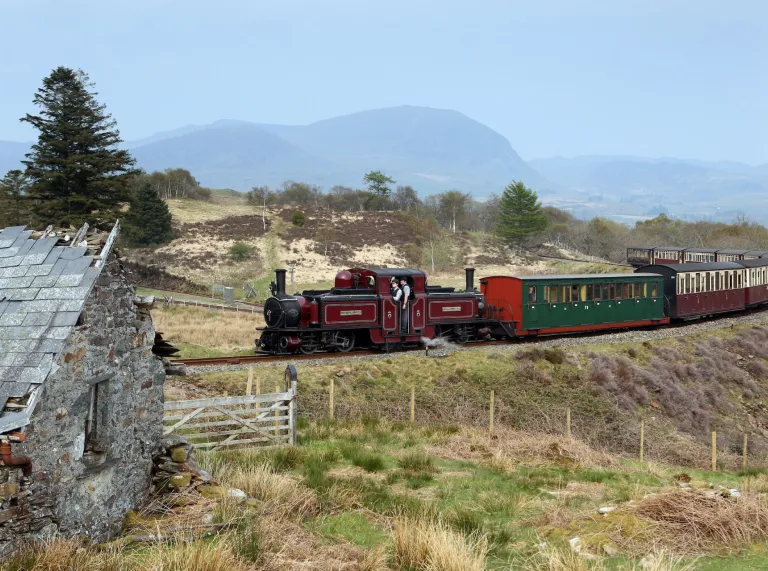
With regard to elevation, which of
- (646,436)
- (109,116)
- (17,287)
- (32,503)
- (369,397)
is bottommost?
(646,436)

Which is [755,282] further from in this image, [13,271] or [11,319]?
[11,319]

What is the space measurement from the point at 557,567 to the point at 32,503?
18.1 ft

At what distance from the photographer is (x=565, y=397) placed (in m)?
23.3

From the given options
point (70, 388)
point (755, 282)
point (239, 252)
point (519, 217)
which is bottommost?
point (755, 282)

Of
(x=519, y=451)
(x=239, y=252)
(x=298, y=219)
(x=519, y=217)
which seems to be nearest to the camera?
(x=519, y=451)

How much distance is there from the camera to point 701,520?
870cm

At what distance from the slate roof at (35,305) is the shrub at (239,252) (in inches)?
2178

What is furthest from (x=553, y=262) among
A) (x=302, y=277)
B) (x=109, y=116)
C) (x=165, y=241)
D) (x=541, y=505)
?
(x=541, y=505)

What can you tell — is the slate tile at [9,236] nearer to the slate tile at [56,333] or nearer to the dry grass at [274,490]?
the slate tile at [56,333]

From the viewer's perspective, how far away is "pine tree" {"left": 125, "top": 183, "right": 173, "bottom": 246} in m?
62.8

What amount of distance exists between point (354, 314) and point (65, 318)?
16667 millimetres

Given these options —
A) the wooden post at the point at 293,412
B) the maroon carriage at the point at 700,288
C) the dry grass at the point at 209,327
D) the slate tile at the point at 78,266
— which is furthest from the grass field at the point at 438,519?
the maroon carriage at the point at 700,288

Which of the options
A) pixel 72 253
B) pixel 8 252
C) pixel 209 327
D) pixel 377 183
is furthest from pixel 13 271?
pixel 377 183

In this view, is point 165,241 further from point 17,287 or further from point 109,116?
point 17,287
